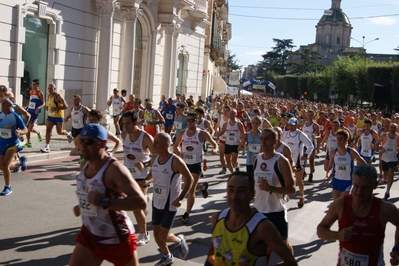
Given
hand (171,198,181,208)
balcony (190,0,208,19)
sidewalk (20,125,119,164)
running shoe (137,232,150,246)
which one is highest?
balcony (190,0,208,19)

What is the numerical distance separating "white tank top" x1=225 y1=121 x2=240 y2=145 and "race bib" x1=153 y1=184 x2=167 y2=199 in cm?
681

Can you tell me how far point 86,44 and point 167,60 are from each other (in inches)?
331

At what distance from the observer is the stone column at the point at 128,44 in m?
21.4

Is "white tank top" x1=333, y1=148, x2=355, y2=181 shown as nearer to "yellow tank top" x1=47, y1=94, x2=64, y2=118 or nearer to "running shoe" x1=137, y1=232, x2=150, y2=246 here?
"running shoe" x1=137, y1=232, x2=150, y2=246

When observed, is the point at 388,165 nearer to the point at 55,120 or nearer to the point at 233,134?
the point at 233,134

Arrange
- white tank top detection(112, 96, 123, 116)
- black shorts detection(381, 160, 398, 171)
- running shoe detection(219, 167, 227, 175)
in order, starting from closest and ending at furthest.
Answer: black shorts detection(381, 160, 398, 171), running shoe detection(219, 167, 227, 175), white tank top detection(112, 96, 123, 116)

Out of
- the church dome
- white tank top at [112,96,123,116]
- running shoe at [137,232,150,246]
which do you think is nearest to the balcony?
white tank top at [112,96,123,116]

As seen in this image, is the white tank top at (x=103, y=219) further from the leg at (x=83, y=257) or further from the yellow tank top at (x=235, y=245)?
the yellow tank top at (x=235, y=245)

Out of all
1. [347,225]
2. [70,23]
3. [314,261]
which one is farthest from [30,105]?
[347,225]

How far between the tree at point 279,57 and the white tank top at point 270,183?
123m

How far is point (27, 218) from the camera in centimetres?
800

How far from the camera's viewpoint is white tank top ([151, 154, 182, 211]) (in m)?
6.30

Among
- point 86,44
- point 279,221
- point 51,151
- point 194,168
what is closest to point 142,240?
point 279,221

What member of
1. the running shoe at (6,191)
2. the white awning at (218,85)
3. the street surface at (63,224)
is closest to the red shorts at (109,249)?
the street surface at (63,224)
